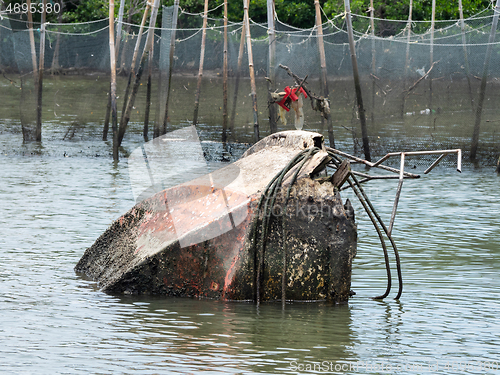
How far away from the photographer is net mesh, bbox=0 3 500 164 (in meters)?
19.1

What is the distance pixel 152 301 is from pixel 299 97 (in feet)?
13.0

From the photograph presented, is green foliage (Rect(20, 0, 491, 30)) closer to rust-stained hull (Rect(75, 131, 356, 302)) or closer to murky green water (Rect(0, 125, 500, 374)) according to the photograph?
murky green water (Rect(0, 125, 500, 374))

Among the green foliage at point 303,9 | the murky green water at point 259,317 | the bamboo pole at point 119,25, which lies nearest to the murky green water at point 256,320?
the murky green water at point 259,317

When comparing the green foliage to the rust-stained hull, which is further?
the green foliage

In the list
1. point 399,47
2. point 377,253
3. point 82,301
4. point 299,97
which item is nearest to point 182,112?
point 399,47

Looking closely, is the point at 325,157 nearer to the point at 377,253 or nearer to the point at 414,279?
the point at 414,279

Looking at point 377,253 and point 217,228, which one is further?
point 377,253

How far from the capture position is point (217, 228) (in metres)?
6.02

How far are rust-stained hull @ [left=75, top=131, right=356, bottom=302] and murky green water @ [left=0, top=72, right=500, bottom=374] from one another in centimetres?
16

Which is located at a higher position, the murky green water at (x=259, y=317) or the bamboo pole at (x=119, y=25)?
the bamboo pole at (x=119, y=25)

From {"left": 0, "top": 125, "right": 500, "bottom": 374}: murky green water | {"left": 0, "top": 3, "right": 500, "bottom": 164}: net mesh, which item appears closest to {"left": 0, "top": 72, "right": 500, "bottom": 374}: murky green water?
{"left": 0, "top": 125, "right": 500, "bottom": 374}: murky green water

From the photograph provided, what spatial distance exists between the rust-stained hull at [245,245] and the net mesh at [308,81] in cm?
1088

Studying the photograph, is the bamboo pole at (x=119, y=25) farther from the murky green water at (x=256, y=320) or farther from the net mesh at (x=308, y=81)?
the murky green water at (x=256, y=320)

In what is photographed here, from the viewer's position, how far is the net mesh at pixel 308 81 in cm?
1909
